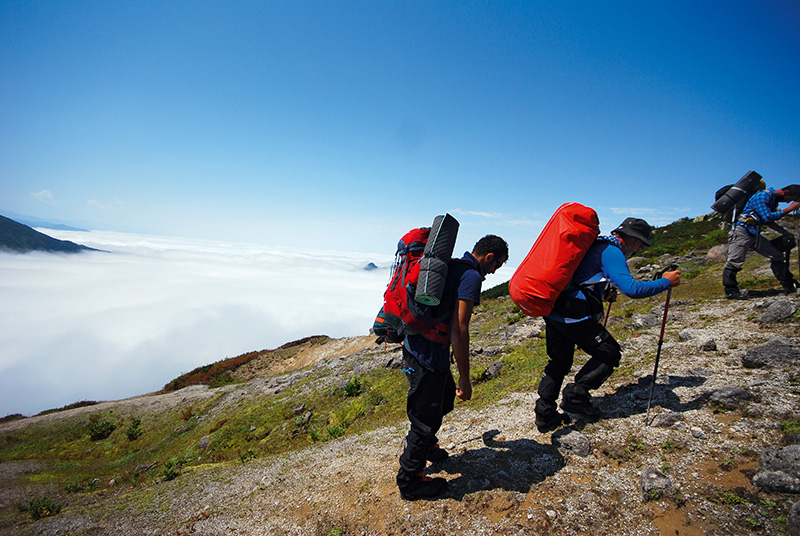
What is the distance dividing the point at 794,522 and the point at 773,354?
395 centimetres

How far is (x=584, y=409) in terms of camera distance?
498 cm

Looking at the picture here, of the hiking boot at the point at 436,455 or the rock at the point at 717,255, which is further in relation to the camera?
the rock at the point at 717,255

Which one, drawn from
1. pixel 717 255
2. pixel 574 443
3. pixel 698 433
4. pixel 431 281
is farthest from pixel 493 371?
pixel 717 255

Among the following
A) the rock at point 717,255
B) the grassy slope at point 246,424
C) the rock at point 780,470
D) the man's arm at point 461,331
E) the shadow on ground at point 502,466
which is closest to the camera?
the rock at point 780,470

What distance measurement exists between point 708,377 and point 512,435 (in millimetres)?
3338

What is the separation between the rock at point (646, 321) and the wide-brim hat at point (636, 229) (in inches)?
219

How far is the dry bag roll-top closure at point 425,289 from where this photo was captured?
142 inches

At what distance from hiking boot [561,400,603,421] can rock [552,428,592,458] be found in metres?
0.34

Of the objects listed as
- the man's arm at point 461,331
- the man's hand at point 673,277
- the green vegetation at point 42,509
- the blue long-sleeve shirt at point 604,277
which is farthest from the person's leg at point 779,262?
the green vegetation at point 42,509

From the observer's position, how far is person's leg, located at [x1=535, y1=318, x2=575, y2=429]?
4.75 metres

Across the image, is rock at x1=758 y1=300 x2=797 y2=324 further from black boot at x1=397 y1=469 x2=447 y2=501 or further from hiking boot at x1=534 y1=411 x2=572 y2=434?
black boot at x1=397 y1=469 x2=447 y2=501

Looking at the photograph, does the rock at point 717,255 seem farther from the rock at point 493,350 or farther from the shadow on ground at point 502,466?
the shadow on ground at point 502,466

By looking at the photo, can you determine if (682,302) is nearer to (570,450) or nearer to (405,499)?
(570,450)

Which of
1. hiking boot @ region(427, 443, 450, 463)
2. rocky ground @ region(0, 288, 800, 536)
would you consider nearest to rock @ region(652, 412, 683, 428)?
rocky ground @ region(0, 288, 800, 536)
